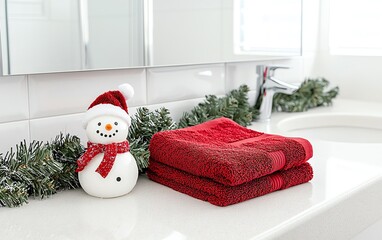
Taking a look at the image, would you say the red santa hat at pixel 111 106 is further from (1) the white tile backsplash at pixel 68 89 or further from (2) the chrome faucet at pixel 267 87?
(2) the chrome faucet at pixel 267 87

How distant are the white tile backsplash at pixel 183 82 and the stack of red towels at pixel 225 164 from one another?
253 mm

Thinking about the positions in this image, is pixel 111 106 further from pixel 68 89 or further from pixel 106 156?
pixel 68 89

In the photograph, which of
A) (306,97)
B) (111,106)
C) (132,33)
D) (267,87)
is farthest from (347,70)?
(111,106)

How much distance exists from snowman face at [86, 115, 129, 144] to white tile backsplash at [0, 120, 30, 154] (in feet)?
0.62

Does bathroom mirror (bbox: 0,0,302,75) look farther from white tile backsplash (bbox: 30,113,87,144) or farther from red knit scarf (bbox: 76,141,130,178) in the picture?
red knit scarf (bbox: 76,141,130,178)

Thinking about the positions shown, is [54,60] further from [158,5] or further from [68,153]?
[158,5]

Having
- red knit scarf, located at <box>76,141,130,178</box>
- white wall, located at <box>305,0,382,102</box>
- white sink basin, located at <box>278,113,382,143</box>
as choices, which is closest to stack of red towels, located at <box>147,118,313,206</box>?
red knit scarf, located at <box>76,141,130,178</box>

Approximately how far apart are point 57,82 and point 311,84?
38.4 inches

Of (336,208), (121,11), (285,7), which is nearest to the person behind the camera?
(336,208)

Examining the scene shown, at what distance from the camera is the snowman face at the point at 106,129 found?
2.93 ft

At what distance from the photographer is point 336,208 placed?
898mm

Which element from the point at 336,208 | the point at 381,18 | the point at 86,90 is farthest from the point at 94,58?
the point at 381,18

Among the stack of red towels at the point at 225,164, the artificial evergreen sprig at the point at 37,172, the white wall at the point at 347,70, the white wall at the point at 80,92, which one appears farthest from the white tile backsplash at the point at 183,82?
the white wall at the point at 347,70

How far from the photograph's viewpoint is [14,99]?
995 mm
